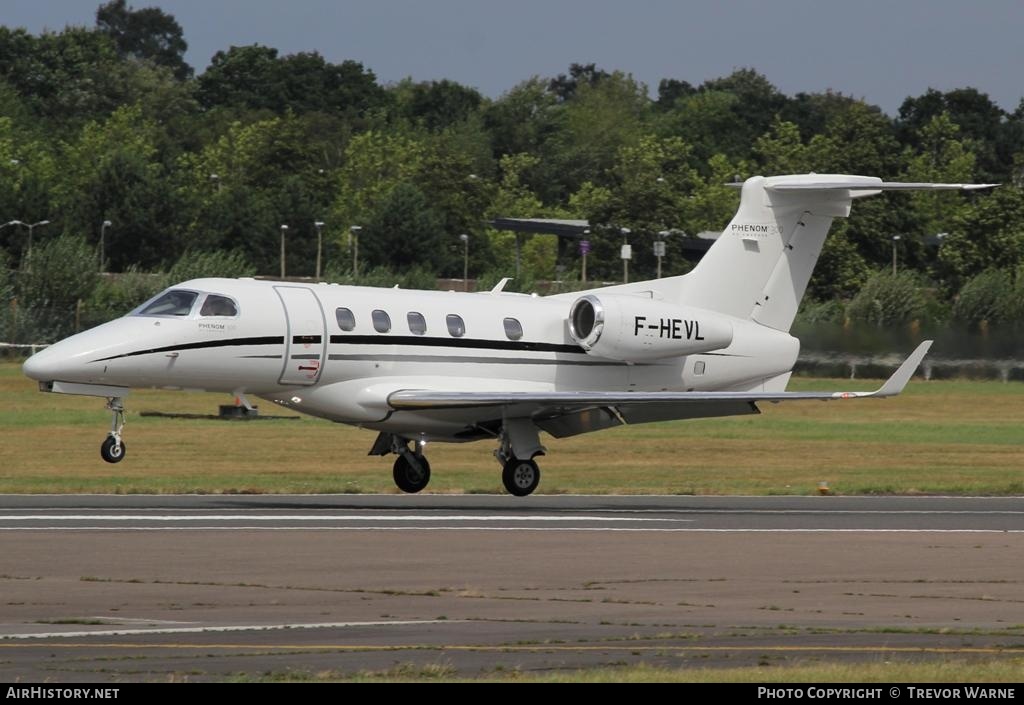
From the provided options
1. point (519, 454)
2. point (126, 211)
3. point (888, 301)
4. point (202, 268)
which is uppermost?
point (126, 211)

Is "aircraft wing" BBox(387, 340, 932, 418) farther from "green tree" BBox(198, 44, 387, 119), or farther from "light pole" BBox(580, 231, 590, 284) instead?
"green tree" BBox(198, 44, 387, 119)

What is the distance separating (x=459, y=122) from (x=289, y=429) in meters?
129

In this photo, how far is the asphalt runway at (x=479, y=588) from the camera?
1366cm

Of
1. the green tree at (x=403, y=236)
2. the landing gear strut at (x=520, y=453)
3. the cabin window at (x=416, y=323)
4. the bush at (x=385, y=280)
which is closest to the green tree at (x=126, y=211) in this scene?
the green tree at (x=403, y=236)

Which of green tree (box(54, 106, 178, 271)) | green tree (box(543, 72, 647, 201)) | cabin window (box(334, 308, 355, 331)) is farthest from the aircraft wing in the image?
green tree (box(543, 72, 647, 201))

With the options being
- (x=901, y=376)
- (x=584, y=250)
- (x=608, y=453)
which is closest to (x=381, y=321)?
(x=901, y=376)

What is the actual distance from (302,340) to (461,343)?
288 cm

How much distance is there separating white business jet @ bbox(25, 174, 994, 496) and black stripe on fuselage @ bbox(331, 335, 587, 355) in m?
0.02

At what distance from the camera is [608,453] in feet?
137

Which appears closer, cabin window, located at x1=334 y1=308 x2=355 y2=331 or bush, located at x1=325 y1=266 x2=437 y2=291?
cabin window, located at x1=334 y1=308 x2=355 y2=331

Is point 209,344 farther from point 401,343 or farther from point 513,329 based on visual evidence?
point 513,329

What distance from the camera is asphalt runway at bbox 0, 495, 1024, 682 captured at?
13.7 m

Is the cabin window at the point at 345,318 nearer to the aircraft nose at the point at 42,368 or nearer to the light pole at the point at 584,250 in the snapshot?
the aircraft nose at the point at 42,368

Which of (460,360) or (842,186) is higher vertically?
(842,186)
